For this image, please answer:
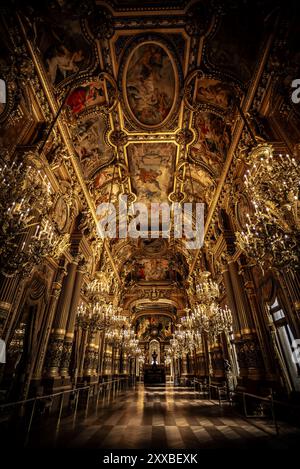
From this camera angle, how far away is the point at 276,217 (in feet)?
13.9

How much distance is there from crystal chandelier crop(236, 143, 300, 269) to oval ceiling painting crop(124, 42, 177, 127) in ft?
18.6

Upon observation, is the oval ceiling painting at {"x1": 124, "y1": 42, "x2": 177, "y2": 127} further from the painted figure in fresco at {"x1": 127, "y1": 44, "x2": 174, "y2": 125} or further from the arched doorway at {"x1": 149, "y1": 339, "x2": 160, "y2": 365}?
the arched doorway at {"x1": 149, "y1": 339, "x2": 160, "y2": 365}

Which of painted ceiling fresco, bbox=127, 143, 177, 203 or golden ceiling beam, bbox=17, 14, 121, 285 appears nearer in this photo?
golden ceiling beam, bbox=17, 14, 121, 285

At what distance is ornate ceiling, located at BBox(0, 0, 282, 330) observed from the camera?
6.52 meters

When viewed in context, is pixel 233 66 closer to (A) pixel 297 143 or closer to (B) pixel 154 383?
(A) pixel 297 143

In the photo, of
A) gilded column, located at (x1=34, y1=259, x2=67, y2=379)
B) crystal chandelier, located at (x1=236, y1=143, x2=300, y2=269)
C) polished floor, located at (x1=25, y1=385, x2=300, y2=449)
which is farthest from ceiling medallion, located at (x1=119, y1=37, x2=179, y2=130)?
polished floor, located at (x1=25, y1=385, x2=300, y2=449)

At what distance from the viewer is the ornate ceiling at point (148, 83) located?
21.4 ft

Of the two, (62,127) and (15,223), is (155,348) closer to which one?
(62,127)

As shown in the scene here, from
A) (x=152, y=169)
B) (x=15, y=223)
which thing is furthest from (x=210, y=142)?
(x=15, y=223)

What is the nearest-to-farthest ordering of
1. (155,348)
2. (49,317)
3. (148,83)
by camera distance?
(49,317) → (148,83) → (155,348)

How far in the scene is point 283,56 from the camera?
594 centimetres

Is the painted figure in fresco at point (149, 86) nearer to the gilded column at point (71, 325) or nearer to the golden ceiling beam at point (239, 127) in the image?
the golden ceiling beam at point (239, 127)

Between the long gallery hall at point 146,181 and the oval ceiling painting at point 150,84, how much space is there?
0.17 feet

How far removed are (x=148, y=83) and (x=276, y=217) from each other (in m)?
7.31
